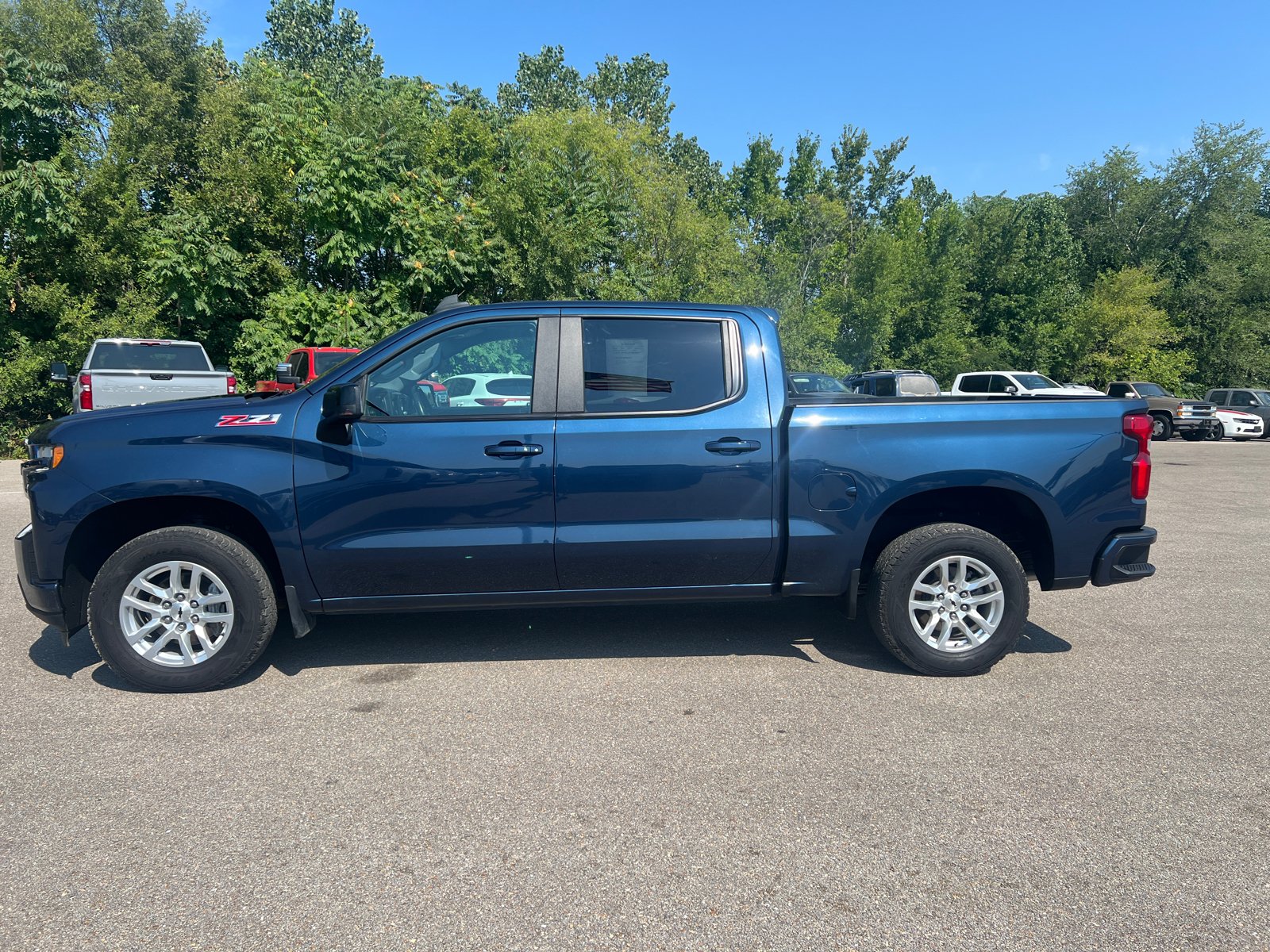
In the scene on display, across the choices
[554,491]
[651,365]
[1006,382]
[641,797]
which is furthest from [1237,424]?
[641,797]

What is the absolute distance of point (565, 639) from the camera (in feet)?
16.6

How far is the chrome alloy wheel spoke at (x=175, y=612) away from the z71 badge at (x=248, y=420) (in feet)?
2.37

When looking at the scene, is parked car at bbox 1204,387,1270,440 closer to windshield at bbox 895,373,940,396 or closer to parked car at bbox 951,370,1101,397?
parked car at bbox 951,370,1101,397

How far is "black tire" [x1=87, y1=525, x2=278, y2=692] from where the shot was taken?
4094mm

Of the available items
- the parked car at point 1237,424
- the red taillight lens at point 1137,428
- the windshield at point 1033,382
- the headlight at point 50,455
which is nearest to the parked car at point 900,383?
the windshield at point 1033,382

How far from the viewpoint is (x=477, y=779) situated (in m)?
3.27

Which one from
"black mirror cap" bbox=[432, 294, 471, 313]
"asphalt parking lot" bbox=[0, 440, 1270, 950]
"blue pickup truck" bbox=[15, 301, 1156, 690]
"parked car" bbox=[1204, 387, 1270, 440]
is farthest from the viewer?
"parked car" bbox=[1204, 387, 1270, 440]

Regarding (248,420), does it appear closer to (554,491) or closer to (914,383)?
(554,491)

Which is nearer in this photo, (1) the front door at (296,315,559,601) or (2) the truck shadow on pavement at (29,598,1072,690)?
(1) the front door at (296,315,559,601)

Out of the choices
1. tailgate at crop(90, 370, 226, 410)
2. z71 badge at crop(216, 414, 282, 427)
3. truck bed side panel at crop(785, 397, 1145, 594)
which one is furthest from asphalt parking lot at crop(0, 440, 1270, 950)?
tailgate at crop(90, 370, 226, 410)

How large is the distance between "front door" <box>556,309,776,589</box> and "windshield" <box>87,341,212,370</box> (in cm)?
1158

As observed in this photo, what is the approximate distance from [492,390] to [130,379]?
34.1ft

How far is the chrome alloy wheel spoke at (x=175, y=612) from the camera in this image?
163 inches

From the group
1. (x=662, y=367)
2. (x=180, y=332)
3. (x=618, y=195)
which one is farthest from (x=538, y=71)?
(x=662, y=367)
